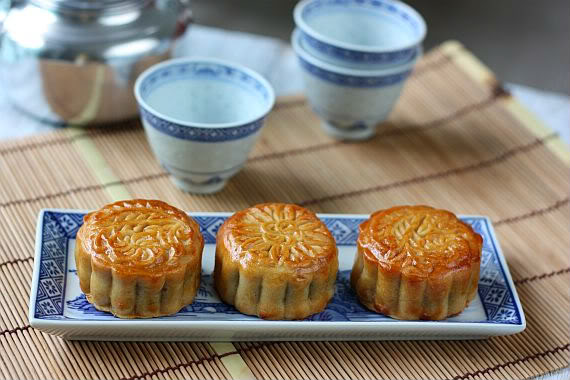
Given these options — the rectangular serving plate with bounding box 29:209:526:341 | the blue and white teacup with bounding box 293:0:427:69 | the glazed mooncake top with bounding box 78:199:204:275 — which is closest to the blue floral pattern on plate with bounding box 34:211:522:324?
the rectangular serving plate with bounding box 29:209:526:341

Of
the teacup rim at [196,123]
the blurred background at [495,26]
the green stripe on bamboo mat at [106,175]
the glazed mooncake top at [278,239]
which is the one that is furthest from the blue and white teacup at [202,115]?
the blurred background at [495,26]

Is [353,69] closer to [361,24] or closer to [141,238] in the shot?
[361,24]

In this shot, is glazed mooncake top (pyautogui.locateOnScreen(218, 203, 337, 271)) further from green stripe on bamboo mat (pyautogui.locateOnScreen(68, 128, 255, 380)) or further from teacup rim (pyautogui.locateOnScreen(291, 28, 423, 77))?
teacup rim (pyautogui.locateOnScreen(291, 28, 423, 77))

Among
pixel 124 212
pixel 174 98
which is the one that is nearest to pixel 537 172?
pixel 174 98

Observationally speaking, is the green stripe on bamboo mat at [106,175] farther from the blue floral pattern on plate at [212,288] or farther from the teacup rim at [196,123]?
the teacup rim at [196,123]

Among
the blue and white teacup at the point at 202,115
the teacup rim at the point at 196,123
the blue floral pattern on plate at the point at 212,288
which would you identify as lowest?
the blue floral pattern on plate at the point at 212,288

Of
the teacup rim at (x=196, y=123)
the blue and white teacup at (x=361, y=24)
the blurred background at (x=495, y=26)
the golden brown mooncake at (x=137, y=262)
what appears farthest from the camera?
Result: the blurred background at (x=495, y=26)

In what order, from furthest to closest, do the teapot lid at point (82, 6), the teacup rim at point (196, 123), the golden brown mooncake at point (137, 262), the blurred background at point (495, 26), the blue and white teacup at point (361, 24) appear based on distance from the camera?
the blurred background at point (495, 26) → the blue and white teacup at point (361, 24) → the teapot lid at point (82, 6) → the teacup rim at point (196, 123) → the golden brown mooncake at point (137, 262)
